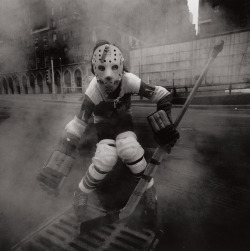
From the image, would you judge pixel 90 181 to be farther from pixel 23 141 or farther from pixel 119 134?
pixel 23 141

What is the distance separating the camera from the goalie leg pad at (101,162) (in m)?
1.97

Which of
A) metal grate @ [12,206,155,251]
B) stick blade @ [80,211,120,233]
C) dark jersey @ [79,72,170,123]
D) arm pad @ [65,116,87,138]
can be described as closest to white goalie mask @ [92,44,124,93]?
dark jersey @ [79,72,170,123]

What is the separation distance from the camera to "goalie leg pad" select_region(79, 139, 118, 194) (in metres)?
1.97

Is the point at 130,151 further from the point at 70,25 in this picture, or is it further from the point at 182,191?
the point at 70,25

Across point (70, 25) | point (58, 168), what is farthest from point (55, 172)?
point (70, 25)

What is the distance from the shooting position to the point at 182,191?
235 cm

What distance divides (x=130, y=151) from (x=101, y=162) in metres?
0.29

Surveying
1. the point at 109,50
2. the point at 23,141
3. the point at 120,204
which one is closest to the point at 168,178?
the point at 120,204

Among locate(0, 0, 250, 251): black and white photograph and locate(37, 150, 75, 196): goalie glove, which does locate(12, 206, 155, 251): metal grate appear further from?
locate(37, 150, 75, 196): goalie glove

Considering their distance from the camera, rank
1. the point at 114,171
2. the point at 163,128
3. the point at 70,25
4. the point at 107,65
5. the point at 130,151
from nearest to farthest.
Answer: the point at 163,128, the point at 107,65, the point at 130,151, the point at 70,25, the point at 114,171

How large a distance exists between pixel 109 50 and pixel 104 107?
0.52m

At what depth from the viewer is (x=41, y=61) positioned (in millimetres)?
3363

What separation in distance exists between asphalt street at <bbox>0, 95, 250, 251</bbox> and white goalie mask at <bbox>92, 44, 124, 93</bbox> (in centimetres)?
129

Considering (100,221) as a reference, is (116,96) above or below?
above
